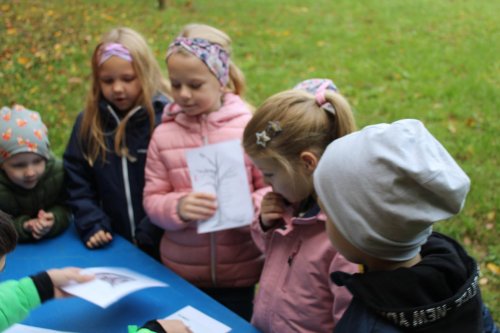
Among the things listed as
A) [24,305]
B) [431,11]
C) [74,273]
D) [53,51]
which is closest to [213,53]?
[74,273]

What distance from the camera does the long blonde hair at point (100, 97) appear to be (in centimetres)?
248

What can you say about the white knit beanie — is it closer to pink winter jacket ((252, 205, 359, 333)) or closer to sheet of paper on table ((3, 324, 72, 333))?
pink winter jacket ((252, 205, 359, 333))

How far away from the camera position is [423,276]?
49.8 inches

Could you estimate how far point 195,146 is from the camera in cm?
227

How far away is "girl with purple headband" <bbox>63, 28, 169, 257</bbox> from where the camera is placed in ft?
8.08

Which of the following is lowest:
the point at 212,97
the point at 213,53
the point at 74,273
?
the point at 74,273

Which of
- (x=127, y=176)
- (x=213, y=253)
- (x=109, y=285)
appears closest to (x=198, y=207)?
(x=213, y=253)

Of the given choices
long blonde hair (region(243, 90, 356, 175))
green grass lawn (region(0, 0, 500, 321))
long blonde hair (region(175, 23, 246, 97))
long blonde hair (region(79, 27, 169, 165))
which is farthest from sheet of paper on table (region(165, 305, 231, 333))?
green grass lawn (region(0, 0, 500, 321))

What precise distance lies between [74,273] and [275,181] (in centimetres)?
78

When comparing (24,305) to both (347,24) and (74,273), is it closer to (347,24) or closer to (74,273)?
(74,273)

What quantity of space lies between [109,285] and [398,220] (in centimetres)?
113

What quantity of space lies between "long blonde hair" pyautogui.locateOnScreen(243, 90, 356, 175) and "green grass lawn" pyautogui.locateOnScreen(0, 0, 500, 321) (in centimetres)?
190

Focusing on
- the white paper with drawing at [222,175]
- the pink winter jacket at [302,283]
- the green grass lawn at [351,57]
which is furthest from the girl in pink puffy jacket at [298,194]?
the green grass lawn at [351,57]

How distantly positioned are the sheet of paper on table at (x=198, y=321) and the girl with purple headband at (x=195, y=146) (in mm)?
375
